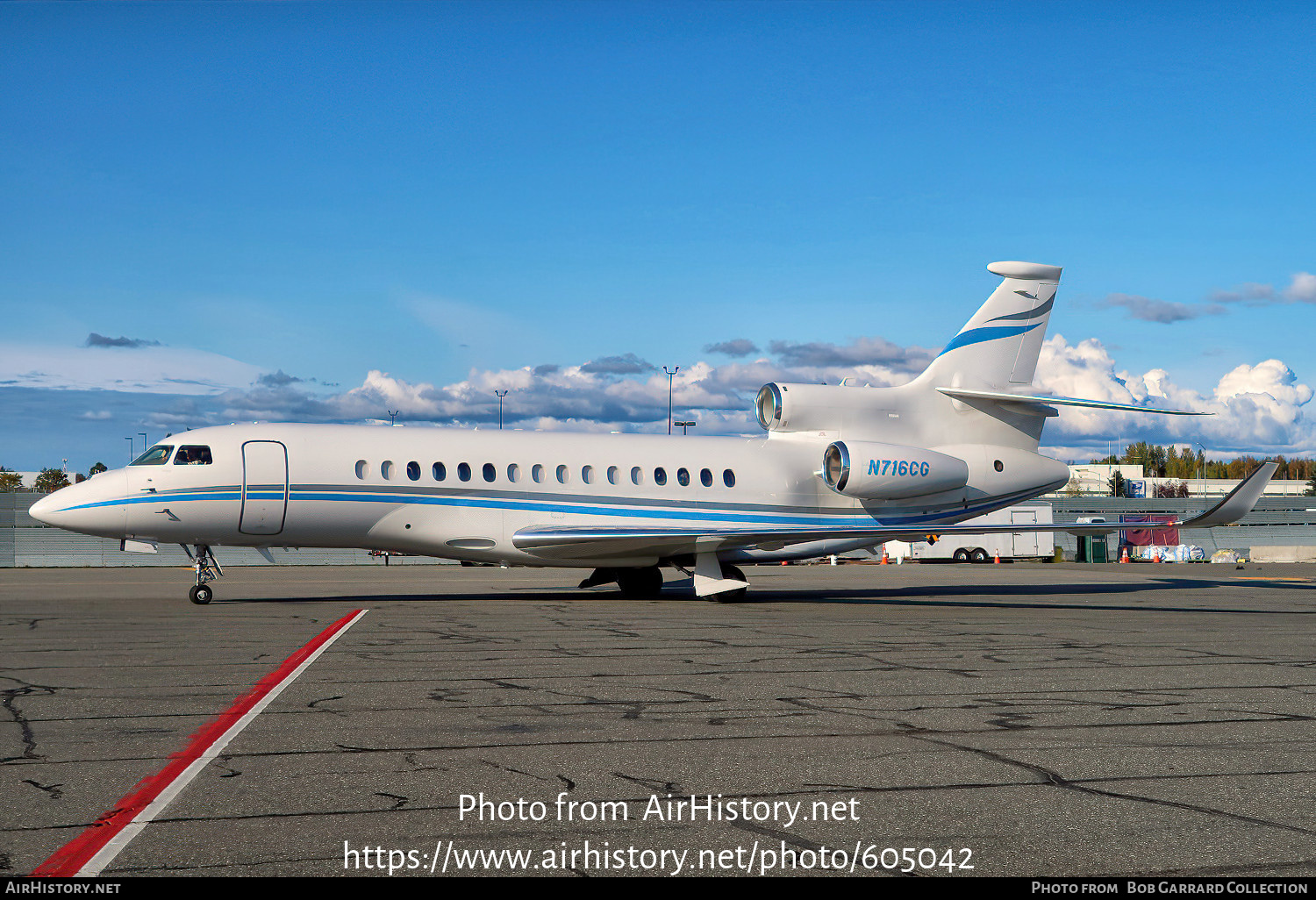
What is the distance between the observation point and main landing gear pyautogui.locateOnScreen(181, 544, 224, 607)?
20719 mm

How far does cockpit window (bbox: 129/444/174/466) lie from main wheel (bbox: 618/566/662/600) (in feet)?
32.4

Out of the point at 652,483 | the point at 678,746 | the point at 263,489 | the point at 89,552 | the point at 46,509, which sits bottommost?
the point at 89,552

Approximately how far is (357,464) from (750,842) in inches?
705

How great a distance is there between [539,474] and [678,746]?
52.0 ft

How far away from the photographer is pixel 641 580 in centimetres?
2564

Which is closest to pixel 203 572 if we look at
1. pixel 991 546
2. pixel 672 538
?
pixel 672 538

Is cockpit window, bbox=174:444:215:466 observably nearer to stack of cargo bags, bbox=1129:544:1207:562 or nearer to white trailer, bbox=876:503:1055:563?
white trailer, bbox=876:503:1055:563

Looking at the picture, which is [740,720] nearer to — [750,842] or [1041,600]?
[750,842]

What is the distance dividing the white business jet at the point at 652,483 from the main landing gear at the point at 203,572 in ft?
0.17

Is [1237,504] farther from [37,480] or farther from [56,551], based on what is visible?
[37,480]

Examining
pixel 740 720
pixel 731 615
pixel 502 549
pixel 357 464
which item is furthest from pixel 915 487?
pixel 740 720

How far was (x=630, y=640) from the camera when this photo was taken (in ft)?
48.4

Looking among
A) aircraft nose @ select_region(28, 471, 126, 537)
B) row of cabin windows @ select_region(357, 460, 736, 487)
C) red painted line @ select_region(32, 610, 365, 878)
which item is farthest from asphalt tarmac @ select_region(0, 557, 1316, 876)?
row of cabin windows @ select_region(357, 460, 736, 487)

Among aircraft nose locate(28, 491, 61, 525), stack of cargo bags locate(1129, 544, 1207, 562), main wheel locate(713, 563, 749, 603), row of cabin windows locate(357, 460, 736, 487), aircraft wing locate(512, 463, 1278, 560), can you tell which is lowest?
stack of cargo bags locate(1129, 544, 1207, 562)
